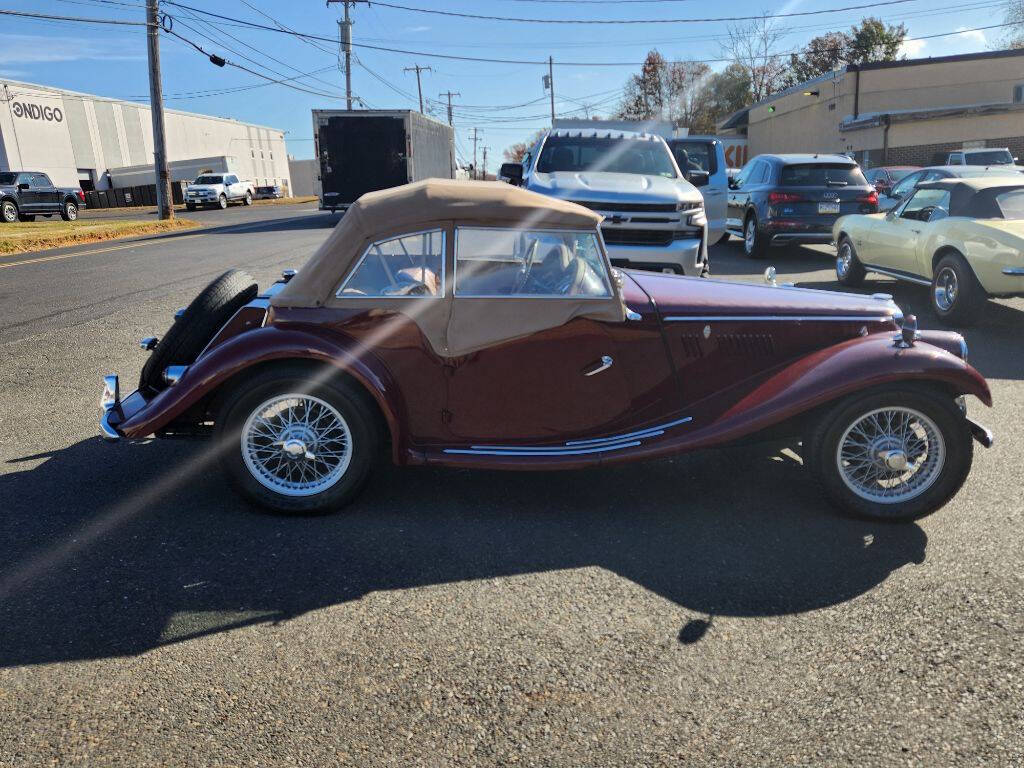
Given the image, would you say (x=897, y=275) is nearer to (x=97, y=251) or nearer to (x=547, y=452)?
(x=547, y=452)

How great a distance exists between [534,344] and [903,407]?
1.86 meters

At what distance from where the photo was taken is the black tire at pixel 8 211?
28.8 metres

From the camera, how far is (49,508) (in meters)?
4.17

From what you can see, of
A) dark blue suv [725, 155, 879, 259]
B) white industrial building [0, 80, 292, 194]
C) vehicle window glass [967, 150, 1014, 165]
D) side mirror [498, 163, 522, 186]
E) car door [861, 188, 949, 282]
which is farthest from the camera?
white industrial building [0, 80, 292, 194]

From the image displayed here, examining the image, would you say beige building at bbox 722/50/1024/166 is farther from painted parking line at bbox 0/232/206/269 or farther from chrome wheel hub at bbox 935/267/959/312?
painted parking line at bbox 0/232/206/269

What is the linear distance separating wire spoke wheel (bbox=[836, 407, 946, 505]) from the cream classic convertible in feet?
16.6

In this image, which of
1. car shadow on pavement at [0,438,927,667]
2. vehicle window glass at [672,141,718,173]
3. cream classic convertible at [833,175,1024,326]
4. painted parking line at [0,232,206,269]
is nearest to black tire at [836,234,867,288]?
cream classic convertible at [833,175,1024,326]

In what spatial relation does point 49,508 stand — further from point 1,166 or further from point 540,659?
point 1,166

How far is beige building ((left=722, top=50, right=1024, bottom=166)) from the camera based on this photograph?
32906mm

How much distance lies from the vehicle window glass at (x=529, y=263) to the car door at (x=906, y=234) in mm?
6824

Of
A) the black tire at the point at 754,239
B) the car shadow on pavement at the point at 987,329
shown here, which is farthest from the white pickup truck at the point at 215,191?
the car shadow on pavement at the point at 987,329

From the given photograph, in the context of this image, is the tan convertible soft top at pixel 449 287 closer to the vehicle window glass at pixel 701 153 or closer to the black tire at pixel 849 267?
the black tire at pixel 849 267

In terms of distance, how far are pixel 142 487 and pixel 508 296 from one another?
2.40 metres

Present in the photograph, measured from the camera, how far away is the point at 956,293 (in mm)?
8422
